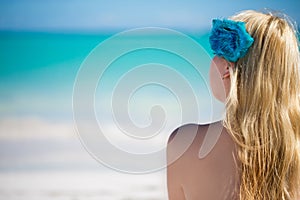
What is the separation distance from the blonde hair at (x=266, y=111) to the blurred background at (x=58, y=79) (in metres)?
2.87

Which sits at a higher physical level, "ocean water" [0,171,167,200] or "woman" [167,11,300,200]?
"ocean water" [0,171,167,200]

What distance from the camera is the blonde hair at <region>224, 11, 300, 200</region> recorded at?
1.24m

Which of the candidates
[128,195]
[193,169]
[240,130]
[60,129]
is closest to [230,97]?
→ [240,130]

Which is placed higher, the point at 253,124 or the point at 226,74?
the point at 226,74

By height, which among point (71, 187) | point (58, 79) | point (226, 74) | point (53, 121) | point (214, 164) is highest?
point (58, 79)

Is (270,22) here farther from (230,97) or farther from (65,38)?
(65,38)

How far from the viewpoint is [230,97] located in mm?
1237

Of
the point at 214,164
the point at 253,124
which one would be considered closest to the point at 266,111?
the point at 253,124

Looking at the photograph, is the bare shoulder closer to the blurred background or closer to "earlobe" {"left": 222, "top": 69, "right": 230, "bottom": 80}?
"earlobe" {"left": 222, "top": 69, "right": 230, "bottom": 80}

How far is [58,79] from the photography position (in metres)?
4.85

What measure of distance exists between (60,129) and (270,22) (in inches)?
141

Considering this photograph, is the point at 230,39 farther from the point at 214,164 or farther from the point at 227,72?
the point at 214,164

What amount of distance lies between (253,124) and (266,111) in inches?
1.6

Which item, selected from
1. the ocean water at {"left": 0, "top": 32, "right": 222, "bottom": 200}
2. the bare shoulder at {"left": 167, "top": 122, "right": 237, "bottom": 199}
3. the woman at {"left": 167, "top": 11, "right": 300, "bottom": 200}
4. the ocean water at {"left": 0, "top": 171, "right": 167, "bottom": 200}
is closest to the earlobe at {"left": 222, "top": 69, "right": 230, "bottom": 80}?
the woman at {"left": 167, "top": 11, "right": 300, "bottom": 200}
